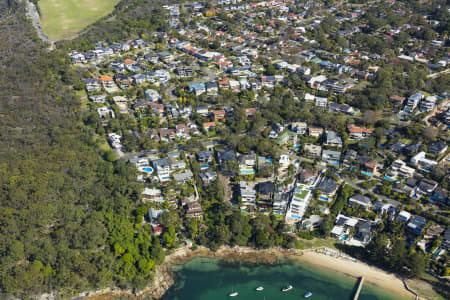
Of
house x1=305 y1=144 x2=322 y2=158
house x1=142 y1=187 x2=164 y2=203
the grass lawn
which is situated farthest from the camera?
the grass lawn

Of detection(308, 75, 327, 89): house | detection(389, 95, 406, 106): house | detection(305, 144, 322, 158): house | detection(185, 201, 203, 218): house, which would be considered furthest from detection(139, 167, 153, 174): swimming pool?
detection(389, 95, 406, 106): house

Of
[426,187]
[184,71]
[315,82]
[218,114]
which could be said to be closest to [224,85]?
[218,114]

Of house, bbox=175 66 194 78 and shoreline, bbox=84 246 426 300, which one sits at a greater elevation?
house, bbox=175 66 194 78

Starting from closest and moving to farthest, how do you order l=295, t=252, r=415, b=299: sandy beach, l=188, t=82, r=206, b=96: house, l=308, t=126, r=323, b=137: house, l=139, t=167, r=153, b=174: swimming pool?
l=295, t=252, r=415, b=299: sandy beach < l=139, t=167, r=153, b=174: swimming pool < l=308, t=126, r=323, b=137: house < l=188, t=82, r=206, b=96: house

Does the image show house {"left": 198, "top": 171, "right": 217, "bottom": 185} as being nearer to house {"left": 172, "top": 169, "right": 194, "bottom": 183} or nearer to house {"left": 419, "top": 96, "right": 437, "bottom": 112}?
house {"left": 172, "top": 169, "right": 194, "bottom": 183}

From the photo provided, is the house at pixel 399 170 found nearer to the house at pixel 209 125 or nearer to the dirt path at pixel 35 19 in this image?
the house at pixel 209 125

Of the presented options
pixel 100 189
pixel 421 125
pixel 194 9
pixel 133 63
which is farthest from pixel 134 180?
pixel 194 9
